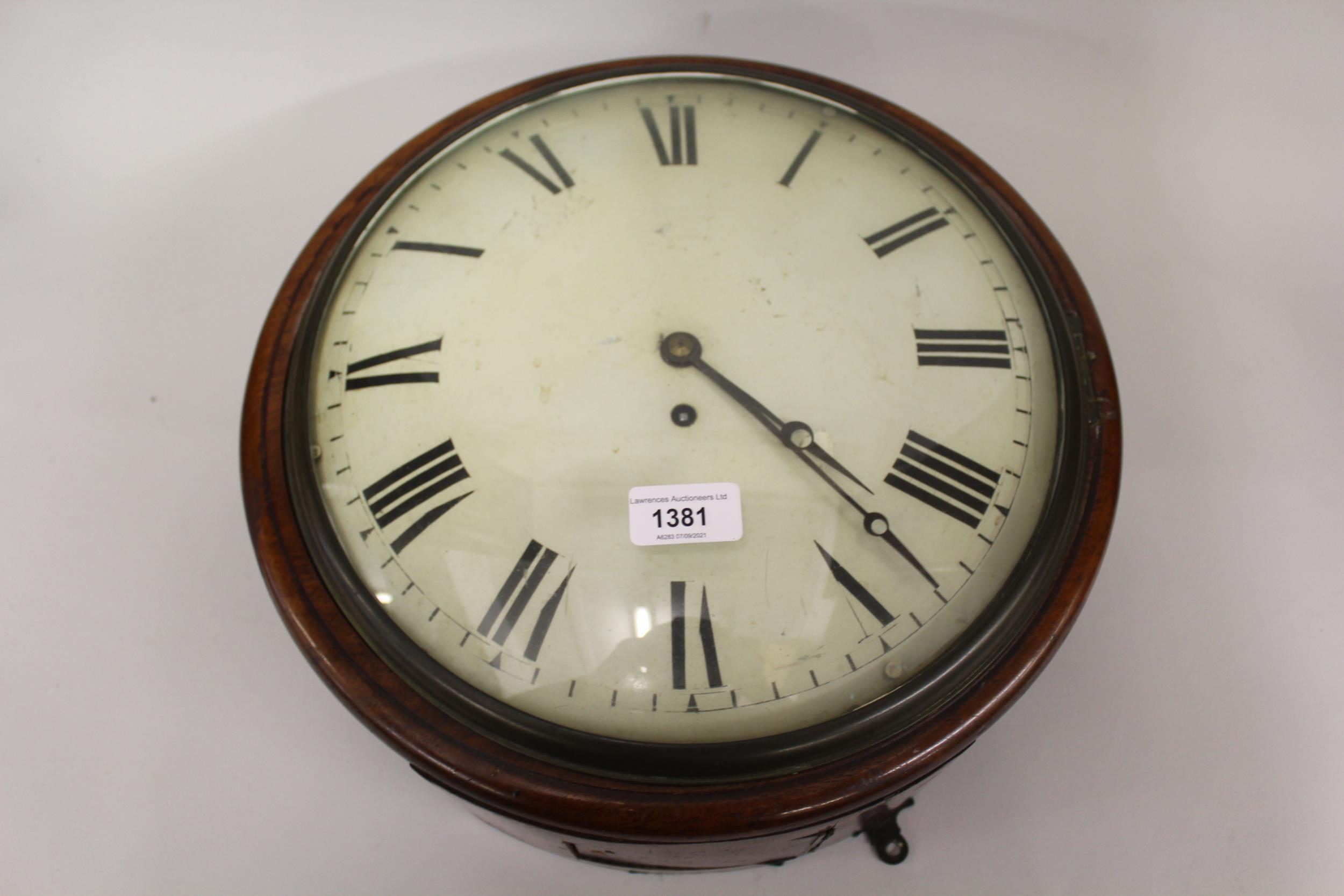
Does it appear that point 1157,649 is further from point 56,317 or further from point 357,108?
point 56,317

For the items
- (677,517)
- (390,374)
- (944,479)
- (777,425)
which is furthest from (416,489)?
(944,479)

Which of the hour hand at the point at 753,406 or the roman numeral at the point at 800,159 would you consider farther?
the roman numeral at the point at 800,159

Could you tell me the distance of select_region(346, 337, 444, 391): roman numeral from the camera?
834mm

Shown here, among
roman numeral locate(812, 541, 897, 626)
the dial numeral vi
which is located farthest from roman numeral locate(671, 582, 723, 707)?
roman numeral locate(812, 541, 897, 626)

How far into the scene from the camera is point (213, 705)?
949mm

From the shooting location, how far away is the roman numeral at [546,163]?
938mm

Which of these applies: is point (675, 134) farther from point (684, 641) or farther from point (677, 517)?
point (684, 641)

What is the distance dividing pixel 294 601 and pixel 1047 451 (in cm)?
72

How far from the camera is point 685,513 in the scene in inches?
30.1

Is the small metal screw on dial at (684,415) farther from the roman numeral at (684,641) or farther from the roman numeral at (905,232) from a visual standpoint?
the roman numeral at (905,232)

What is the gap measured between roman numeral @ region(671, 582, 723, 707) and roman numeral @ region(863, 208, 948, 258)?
0.42 meters

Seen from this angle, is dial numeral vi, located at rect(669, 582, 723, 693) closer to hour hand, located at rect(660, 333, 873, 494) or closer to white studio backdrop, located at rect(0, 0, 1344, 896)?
hour hand, located at rect(660, 333, 873, 494)

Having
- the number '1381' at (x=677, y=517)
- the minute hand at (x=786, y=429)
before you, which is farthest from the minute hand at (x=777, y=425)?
the number '1381' at (x=677, y=517)

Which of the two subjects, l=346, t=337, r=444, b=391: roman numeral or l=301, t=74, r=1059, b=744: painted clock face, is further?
l=346, t=337, r=444, b=391: roman numeral
